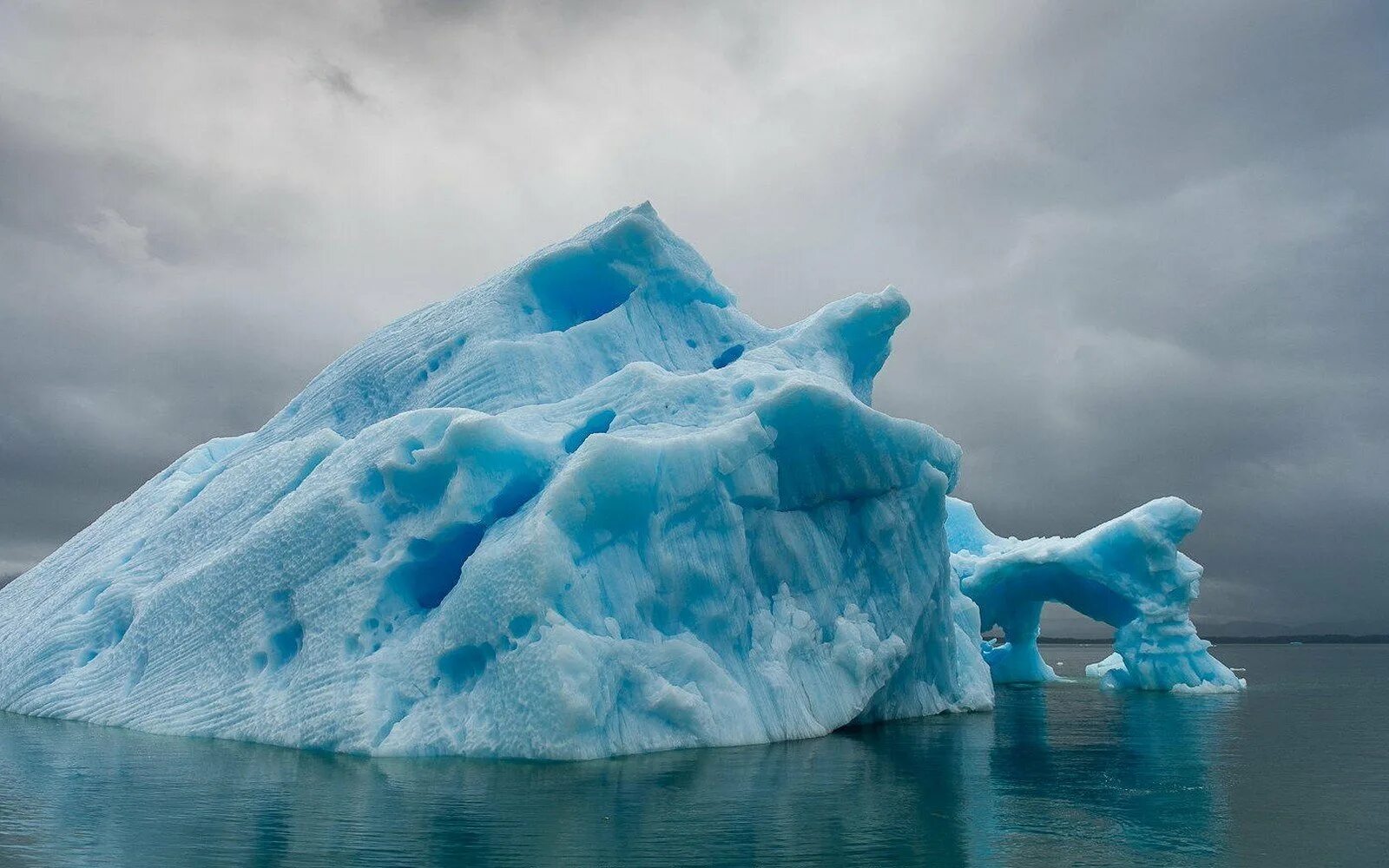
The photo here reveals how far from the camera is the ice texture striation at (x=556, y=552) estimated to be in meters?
13.4

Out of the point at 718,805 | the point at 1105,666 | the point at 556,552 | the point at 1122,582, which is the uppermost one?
the point at 1122,582

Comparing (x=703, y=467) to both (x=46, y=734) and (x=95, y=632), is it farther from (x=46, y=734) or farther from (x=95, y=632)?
(x=95, y=632)

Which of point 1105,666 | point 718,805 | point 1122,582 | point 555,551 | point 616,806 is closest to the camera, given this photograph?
point 616,806

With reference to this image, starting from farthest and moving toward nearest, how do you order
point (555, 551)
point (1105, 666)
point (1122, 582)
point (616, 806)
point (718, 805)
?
1. point (1105, 666)
2. point (1122, 582)
3. point (555, 551)
4. point (718, 805)
5. point (616, 806)

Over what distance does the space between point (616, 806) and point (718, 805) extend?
2.98 ft

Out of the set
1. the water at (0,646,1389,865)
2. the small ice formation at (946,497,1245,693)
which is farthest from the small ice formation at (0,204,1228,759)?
the small ice formation at (946,497,1245,693)

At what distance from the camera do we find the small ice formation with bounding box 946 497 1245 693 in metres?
27.0

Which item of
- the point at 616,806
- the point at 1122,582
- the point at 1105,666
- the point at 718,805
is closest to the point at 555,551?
the point at 616,806

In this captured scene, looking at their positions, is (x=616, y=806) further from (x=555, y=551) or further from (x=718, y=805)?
(x=555, y=551)

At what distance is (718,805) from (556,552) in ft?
14.7

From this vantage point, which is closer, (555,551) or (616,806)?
(616,806)

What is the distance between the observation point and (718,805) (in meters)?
9.64

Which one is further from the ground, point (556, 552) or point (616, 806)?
point (556, 552)

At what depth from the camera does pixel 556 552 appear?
43.4 ft
